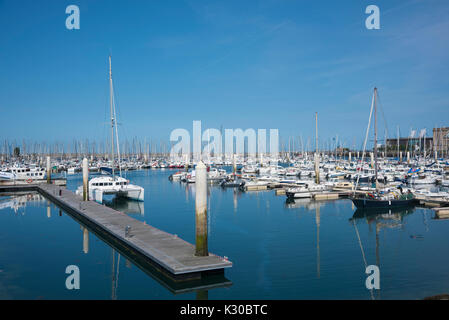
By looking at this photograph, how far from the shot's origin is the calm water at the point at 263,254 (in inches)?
618

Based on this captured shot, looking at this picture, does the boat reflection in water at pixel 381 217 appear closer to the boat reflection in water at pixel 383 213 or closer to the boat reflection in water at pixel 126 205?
the boat reflection in water at pixel 383 213

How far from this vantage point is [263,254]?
21.3 meters

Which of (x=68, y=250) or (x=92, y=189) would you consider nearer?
(x=68, y=250)

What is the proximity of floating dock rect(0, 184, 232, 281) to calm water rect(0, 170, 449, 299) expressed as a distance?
0.72 meters

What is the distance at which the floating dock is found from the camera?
15617 millimetres

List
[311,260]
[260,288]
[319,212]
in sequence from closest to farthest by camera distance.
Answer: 1. [260,288]
2. [311,260]
3. [319,212]

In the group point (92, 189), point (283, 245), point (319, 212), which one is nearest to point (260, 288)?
point (283, 245)

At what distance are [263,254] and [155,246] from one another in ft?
20.1
